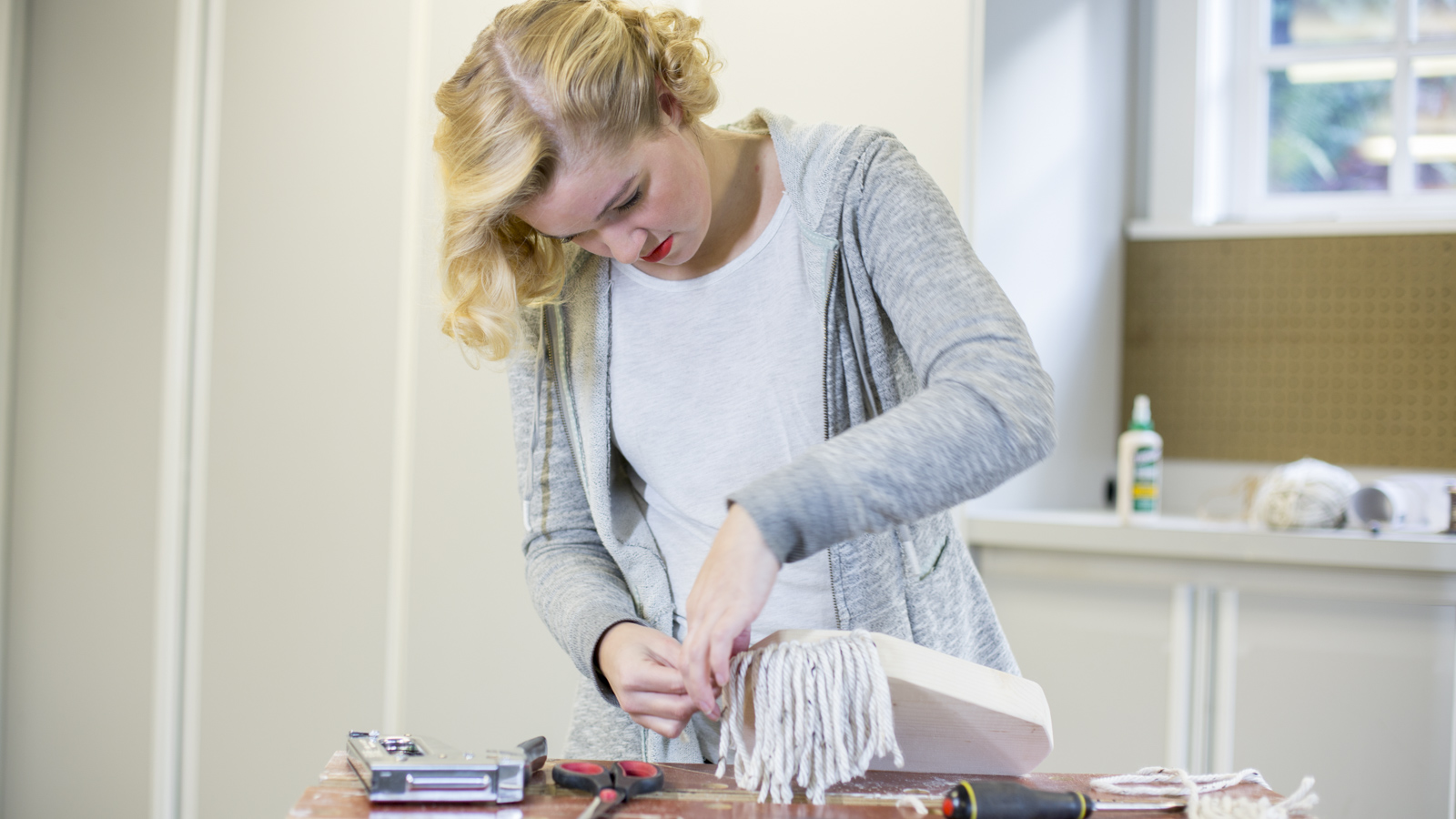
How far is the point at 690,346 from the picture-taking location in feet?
3.06

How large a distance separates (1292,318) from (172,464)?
6.25ft

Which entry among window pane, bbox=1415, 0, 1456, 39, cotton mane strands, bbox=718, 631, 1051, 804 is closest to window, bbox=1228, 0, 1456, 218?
window pane, bbox=1415, 0, 1456, 39

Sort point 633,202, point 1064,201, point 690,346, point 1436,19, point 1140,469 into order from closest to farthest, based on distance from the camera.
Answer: point 633,202 → point 690,346 → point 1140,469 → point 1064,201 → point 1436,19

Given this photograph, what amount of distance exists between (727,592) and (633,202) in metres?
0.34

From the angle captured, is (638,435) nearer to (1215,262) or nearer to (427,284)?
(427,284)

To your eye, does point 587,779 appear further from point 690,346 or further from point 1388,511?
point 1388,511

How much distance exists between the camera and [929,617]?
2.93ft

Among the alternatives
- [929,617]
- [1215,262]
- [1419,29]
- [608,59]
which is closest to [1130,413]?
[1215,262]

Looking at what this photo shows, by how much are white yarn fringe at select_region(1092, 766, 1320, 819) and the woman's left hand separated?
28 centimetres

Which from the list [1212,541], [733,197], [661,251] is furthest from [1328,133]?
[661,251]

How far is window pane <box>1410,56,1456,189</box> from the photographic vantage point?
197 centimetres

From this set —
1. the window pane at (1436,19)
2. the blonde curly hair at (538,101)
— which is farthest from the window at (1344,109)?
the blonde curly hair at (538,101)

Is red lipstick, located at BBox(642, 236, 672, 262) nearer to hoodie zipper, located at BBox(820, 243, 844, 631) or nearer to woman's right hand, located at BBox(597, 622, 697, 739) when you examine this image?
hoodie zipper, located at BBox(820, 243, 844, 631)

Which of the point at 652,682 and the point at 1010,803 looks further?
the point at 652,682
